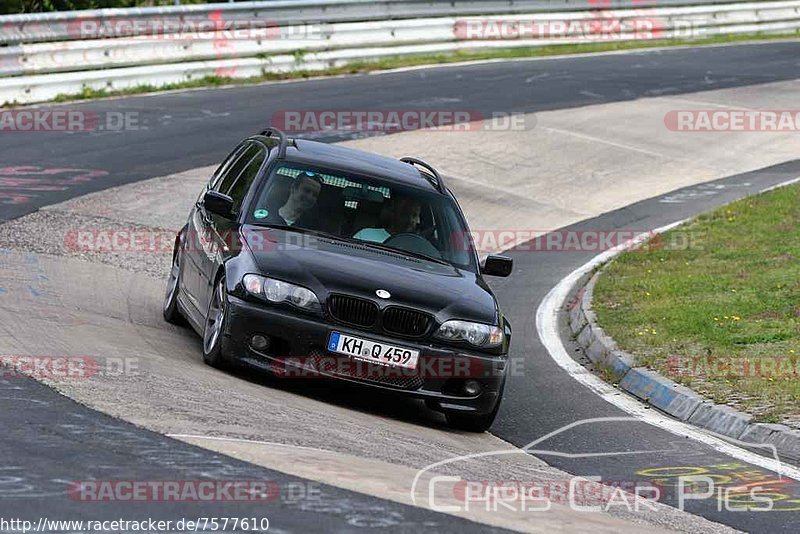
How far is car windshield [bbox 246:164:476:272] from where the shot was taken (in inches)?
378

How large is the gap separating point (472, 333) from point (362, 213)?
146 cm

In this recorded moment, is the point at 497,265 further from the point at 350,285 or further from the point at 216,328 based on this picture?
the point at 216,328

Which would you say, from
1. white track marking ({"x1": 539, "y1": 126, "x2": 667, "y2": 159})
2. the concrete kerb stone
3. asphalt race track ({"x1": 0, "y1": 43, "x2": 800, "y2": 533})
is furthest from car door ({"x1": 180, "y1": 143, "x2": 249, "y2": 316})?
white track marking ({"x1": 539, "y1": 126, "x2": 667, "y2": 159})

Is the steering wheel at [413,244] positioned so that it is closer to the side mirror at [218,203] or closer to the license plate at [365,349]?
the side mirror at [218,203]

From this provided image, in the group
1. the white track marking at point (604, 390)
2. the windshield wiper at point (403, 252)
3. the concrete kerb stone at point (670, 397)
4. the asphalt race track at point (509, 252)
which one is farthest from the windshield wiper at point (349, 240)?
the concrete kerb stone at point (670, 397)

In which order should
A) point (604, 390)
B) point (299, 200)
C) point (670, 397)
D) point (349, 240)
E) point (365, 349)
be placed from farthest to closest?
point (604, 390)
point (670, 397)
point (299, 200)
point (349, 240)
point (365, 349)

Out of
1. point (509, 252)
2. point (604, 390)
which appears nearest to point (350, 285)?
point (604, 390)

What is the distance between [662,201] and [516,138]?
305cm

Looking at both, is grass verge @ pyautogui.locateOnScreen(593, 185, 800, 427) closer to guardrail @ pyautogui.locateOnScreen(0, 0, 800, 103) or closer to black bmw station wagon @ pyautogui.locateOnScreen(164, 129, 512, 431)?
black bmw station wagon @ pyautogui.locateOnScreen(164, 129, 512, 431)

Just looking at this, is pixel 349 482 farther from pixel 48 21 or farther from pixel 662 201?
pixel 48 21

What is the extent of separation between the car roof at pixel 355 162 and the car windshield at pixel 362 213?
112mm

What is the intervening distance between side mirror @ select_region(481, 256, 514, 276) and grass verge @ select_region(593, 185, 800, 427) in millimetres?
1620

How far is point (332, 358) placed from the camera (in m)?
8.42

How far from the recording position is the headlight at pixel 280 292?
27.8ft
